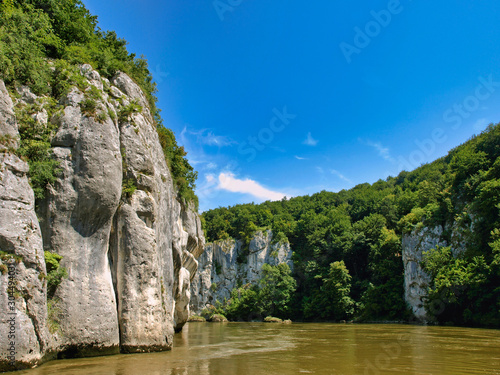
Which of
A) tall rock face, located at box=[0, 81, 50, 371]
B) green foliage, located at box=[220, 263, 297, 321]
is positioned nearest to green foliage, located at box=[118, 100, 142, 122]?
tall rock face, located at box=[0, 81, 50, 371]

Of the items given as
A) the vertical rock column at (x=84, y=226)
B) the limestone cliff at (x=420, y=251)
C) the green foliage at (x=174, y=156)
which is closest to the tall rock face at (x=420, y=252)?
the limestone cliff at (x=420, y=251)

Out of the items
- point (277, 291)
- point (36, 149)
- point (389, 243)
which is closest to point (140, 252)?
point (36, 149)

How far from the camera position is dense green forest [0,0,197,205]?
12.6m

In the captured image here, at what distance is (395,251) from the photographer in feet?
162

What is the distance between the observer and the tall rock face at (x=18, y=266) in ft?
30.1

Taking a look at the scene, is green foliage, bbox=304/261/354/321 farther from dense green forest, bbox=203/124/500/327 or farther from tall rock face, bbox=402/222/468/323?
tall rock face, bbox=402/222/468/323

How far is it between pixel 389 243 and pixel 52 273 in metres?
47.1

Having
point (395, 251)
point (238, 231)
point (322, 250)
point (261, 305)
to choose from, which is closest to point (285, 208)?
point (238, 231)

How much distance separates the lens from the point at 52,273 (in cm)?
1166

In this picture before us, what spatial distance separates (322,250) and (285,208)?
27.5 metres

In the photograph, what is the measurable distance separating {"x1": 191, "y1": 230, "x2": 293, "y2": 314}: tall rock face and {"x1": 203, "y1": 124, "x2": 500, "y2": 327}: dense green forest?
7.64 feet

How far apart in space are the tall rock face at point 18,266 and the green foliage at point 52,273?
77 centimetres

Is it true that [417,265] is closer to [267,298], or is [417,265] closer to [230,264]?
[267,298]

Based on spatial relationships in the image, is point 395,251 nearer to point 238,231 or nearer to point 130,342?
point 238,231
